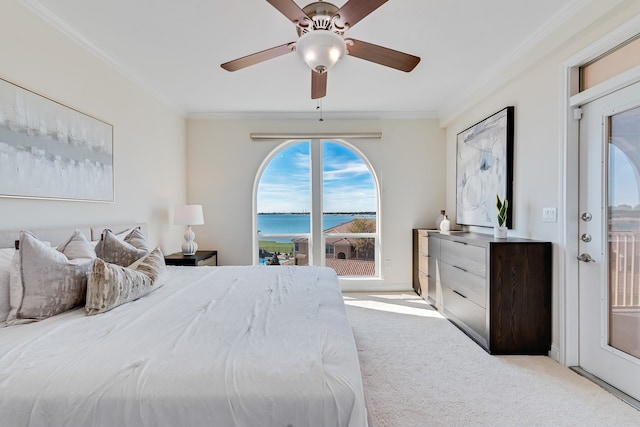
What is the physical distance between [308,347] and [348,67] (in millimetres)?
2682

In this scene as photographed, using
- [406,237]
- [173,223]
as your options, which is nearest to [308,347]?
[173,223]

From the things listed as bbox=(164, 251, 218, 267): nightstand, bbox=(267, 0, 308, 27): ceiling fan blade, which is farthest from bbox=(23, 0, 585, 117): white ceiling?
bbox=(164, 251, 218, 267): nightstand

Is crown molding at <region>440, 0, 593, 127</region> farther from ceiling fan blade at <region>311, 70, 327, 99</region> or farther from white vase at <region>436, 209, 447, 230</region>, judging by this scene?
ceiling fan blade at <region>311, 70, 327, 99</region>

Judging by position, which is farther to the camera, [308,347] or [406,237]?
[406,237]

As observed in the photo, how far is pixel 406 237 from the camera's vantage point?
15.0ft

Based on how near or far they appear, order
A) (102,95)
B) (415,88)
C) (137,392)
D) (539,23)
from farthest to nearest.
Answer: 1. (415,88)
2. (102,95)
3. (539,23)
4. (137,392)

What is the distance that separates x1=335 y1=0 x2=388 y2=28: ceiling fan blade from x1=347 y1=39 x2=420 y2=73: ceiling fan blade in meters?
0.17

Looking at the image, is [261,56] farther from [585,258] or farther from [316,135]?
[585,258]

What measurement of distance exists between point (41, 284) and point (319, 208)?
11.2 ft

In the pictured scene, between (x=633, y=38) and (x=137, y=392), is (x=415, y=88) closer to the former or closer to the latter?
(x=633, y=38)

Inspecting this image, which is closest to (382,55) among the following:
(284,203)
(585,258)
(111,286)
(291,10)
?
(291,10)

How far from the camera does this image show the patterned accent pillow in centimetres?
165

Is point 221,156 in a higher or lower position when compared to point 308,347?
higher

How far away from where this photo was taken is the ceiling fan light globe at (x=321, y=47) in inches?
66.4
